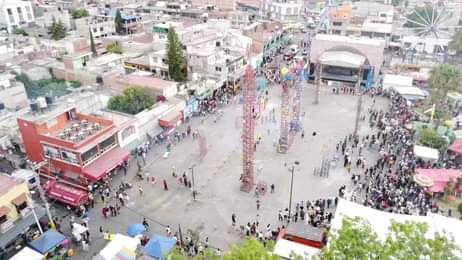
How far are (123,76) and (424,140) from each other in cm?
2630

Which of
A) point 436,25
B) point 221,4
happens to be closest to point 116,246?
point 436,25

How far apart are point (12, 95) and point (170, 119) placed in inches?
539

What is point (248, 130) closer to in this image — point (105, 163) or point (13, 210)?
point (105, 163)

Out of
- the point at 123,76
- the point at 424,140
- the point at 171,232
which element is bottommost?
the point at 171,232

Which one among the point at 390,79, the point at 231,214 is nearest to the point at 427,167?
the point at 231,214

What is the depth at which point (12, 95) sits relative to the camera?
30.7m

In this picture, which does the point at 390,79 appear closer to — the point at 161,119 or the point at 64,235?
the point at 161,119

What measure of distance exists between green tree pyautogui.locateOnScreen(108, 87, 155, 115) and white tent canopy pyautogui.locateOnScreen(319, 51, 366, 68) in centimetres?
2091

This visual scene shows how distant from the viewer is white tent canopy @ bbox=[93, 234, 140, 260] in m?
16.6

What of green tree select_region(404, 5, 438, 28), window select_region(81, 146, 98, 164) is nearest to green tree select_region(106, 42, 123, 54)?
window select_region(81, 146, 98, 164)

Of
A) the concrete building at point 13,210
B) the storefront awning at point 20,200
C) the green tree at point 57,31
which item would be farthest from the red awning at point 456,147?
the green tree at point 57,31

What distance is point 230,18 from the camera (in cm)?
5838

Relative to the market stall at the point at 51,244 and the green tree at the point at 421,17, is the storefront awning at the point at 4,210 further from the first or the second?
the green tree at the point at 421,17

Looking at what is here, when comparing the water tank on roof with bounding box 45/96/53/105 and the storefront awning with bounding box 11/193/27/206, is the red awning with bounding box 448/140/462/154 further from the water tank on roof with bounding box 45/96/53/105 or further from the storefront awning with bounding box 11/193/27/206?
the water tank on roof with bounding box 45/96/53/105
